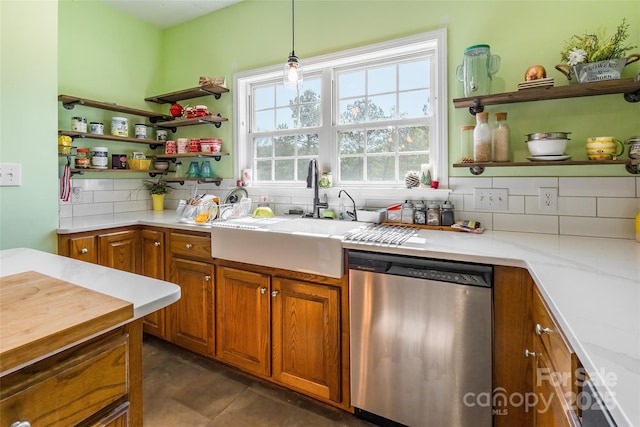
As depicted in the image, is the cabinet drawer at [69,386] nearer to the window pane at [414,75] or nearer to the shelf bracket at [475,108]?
the shelf bracket at [475,108]

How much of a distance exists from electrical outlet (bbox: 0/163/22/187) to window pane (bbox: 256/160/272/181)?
1550mm

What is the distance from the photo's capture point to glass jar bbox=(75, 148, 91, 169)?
8.24ft

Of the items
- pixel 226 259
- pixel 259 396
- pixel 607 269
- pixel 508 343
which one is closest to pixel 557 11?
pixel 607 269

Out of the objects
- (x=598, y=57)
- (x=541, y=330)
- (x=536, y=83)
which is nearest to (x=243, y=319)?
(x=541, y=330)

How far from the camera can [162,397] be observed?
1882 millimetres

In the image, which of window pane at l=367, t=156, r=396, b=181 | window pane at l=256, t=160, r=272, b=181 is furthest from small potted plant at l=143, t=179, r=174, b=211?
window pane at l=367, t=156, r=396, b=181

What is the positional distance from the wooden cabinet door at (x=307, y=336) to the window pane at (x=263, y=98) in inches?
64.2

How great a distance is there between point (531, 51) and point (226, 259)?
2.07 metres

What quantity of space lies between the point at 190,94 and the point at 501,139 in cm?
248

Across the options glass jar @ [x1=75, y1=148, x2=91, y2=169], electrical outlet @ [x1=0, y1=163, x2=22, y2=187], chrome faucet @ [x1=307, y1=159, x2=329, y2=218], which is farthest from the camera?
glass jar @ [x1=75, y1=148, x2=91, y2=169]

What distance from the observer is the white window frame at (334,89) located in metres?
2.00

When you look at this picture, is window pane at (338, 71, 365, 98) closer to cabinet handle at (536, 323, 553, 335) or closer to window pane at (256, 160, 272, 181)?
window pane at (256, 160, 272, 181)

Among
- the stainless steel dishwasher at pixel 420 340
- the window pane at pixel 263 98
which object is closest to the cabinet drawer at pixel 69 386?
the stainless steel dishwasher at pixel 420 340

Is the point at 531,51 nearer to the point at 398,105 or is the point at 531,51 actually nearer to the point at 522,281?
the point at 398,105
